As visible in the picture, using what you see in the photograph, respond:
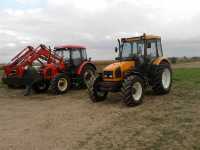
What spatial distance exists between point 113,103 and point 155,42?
9.88ft

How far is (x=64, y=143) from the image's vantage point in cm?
709

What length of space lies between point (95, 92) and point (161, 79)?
258 centimetres

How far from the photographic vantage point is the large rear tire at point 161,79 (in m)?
12.4

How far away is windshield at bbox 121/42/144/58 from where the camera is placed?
12164 mm

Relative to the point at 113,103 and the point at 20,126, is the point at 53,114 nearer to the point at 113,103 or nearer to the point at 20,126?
the point at 20,126

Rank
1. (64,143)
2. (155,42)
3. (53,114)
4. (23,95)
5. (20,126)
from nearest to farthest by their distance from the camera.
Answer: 1. (64,143)
2. (20,126)
3. (53,114)
4. (155,42)
5. (23,95)

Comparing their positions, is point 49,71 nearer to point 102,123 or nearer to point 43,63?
point 43,63

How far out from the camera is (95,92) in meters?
12.1

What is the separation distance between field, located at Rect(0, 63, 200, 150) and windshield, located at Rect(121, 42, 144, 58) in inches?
67.0

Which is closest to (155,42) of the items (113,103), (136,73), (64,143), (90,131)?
(136,73)

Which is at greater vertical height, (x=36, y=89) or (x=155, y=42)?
(x=155, y=42)

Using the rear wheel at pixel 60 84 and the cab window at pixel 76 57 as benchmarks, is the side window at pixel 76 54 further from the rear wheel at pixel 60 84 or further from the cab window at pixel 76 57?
the rear wheel at pixel 60 84

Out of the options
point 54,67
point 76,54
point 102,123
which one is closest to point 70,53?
point 76,54

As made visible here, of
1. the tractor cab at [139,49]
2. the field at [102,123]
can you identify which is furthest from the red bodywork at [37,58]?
Answer: the tractor cab at [139,49]
